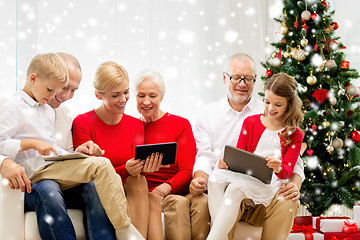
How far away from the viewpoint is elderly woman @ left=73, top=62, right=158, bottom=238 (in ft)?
7.76

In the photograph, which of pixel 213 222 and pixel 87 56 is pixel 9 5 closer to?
pixel 87 56

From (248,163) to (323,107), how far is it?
131 centimetres

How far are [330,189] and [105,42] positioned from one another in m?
2.15

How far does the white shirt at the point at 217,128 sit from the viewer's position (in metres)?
2.71

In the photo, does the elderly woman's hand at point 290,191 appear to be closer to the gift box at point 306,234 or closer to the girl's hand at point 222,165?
the girl's hand at point 222,165

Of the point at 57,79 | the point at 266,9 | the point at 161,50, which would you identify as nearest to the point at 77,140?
the point at 57,79

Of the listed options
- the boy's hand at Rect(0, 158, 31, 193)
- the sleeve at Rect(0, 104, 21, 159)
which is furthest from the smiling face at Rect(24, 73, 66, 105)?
the boy's hand at Rect(0, 158, 31, 193)

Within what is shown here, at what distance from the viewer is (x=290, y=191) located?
7.23ft

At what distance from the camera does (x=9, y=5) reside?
3525 mm

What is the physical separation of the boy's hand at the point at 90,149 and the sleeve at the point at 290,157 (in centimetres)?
91

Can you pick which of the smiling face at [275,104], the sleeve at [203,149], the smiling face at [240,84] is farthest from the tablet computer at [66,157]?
the smiling face at [240,84]

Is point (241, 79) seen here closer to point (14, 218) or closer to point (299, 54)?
point (299, 54)

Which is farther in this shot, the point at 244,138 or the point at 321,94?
the point at 321,94

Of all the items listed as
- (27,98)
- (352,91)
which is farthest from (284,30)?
(27,98)
